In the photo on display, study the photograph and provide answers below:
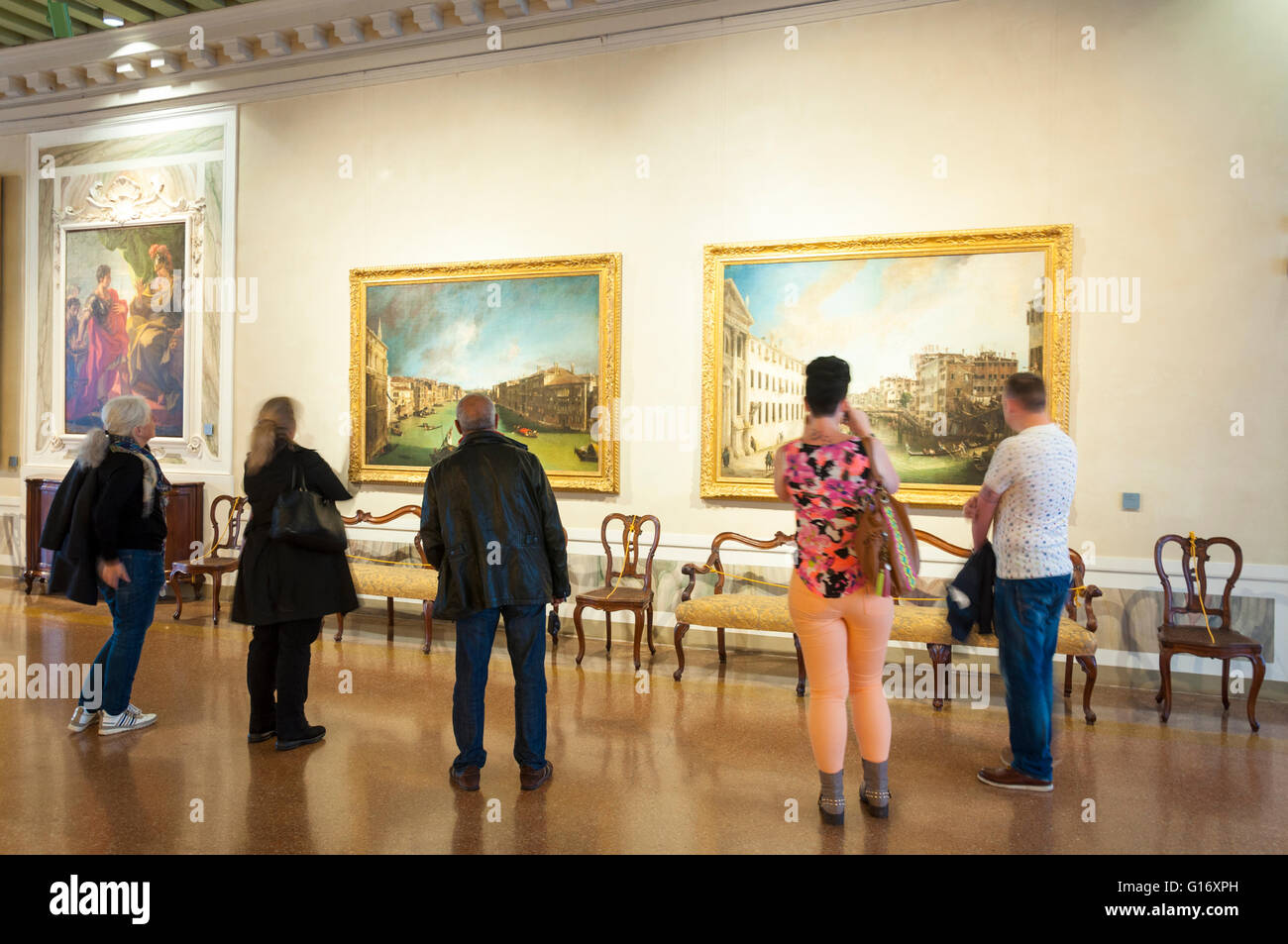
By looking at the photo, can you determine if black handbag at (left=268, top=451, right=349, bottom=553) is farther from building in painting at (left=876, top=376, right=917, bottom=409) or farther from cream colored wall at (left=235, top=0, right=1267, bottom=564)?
building in painting at (left=876, top=376, right=917, bottom=409)

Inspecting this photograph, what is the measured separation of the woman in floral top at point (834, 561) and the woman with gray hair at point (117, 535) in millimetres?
3660

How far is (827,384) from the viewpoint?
3.92 metres

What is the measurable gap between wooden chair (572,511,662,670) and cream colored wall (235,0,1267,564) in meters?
0.31

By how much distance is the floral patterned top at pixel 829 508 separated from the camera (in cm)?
387

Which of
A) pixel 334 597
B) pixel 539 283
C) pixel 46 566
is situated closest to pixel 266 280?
pixel 539 283

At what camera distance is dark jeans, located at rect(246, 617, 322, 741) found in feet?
16.7

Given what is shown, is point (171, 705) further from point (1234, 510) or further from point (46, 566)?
point (1234, 510)

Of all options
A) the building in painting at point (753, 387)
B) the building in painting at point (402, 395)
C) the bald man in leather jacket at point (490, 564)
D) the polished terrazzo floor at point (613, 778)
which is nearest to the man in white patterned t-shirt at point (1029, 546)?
the polished terrazzo floor at point (613, 778)

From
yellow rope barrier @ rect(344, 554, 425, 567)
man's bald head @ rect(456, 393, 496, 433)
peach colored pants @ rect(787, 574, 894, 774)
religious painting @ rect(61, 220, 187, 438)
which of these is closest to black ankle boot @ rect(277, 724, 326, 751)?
man's bald head @ rect(456, 393, 496, 433)

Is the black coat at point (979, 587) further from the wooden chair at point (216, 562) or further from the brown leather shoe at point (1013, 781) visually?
the wooden chair at point (216, 562)

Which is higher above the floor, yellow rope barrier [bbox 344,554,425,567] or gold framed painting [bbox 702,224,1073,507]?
gold framed painting [bbox 702,224,1073,507]

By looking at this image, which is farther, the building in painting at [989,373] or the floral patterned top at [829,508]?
the building in painting at [989,373]

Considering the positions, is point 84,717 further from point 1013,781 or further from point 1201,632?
point 1201,632

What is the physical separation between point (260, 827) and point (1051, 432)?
4.10m
